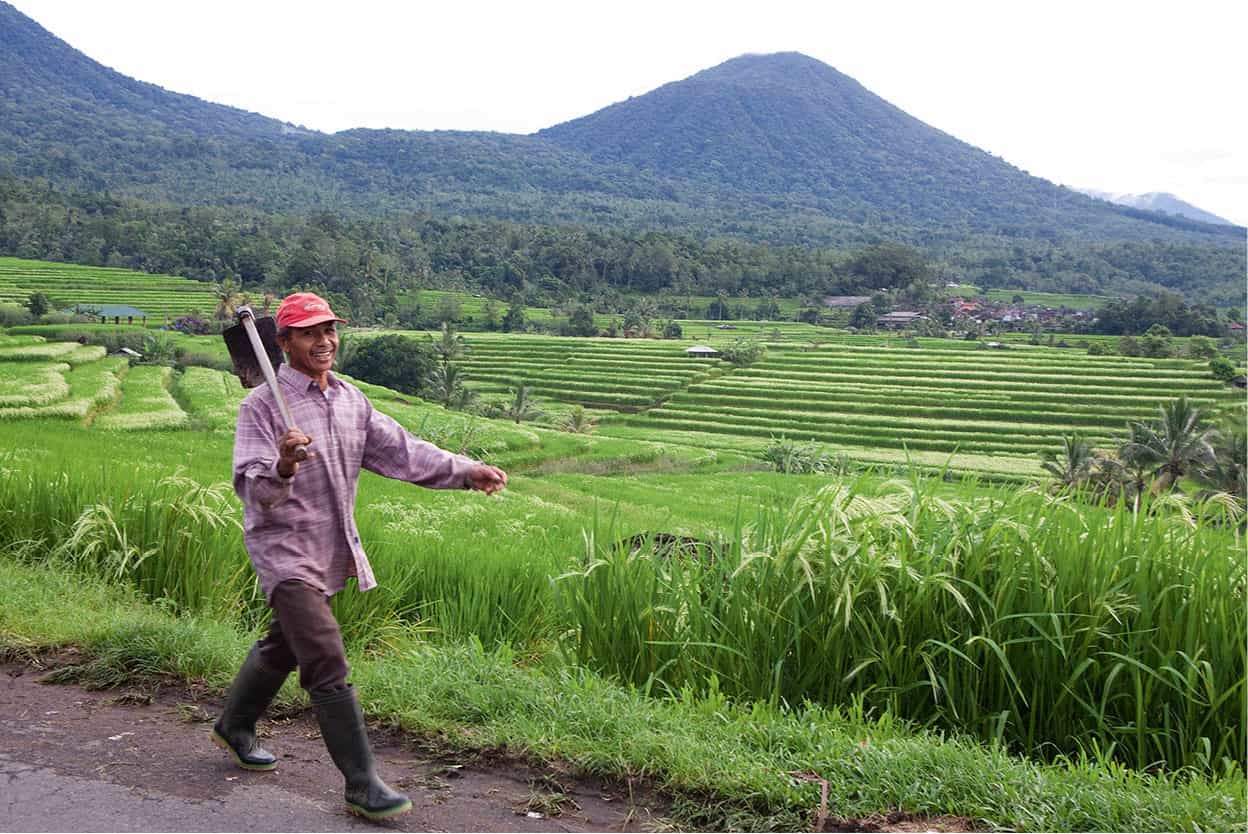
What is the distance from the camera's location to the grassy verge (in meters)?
3.14

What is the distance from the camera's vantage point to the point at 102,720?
13.5 feet

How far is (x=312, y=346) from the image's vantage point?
143 inches

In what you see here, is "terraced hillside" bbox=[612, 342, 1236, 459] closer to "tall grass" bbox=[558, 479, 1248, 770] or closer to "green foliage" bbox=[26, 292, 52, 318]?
"green foliage" bbox=[26, 292, 52, 318]

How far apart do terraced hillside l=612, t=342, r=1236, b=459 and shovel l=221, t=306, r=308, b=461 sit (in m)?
50.6

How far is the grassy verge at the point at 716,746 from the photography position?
3.14 metres

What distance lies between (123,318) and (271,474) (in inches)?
2609

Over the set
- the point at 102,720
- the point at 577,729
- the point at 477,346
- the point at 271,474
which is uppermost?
the point at 271,474

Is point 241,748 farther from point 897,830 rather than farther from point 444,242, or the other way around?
point 444,242

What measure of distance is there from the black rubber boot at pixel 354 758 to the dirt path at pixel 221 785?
0.06 metres

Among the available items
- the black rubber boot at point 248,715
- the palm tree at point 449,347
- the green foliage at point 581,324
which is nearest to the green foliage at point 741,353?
the green foliage at point 581,324

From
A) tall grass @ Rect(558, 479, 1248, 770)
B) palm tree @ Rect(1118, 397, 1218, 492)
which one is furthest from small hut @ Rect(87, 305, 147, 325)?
tall grass @ Rect(558, 479, 1248, 770)

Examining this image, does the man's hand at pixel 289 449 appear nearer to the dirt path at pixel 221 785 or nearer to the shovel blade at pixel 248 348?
the shovel blade at pixel 248 348

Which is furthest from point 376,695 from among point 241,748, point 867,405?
point 867,405

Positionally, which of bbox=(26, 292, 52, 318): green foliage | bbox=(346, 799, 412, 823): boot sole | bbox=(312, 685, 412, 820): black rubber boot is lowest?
bbox=(26, 292, 52, 318): green foliage
